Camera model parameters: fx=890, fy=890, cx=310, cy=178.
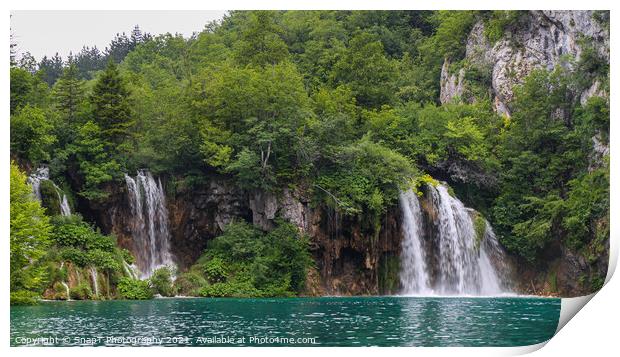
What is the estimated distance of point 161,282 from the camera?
32750mm

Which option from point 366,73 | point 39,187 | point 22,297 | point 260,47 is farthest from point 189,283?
point 366,73

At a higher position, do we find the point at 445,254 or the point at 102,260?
the point at 102,260

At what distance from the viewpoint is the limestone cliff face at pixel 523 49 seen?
4181 centimetres

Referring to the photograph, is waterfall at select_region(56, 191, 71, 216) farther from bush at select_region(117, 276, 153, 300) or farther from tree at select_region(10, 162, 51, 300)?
tree at select_region(10, 162, 51, 300)

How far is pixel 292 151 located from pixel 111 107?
306 inches

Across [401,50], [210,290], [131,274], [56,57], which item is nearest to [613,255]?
[210,290]

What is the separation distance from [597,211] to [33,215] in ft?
72.1

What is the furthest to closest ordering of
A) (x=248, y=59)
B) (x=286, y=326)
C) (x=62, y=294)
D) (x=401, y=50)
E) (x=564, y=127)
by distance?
(x=401, y=50)
(x=248, y=59)
(x=564, y=127)
(x=62, y=294)
(x=286, y=326)

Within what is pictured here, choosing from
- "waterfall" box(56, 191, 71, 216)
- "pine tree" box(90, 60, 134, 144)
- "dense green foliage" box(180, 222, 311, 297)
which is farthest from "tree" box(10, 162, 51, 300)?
"pine tree" box(90, 60, 134, 144)

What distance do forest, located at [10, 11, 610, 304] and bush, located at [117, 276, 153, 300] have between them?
45 millimetres

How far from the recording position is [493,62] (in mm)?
48656

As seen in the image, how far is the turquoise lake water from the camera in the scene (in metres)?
19.8

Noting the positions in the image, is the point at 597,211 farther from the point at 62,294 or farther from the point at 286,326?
the point at 62,294

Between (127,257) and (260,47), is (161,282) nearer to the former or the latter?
(127,257)
